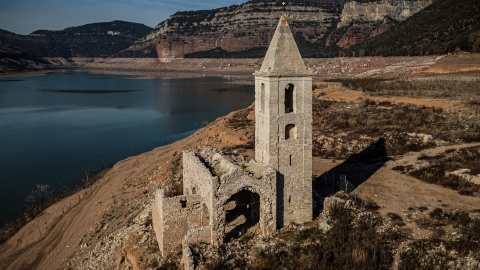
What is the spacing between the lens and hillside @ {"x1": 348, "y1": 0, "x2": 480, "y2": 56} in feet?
177

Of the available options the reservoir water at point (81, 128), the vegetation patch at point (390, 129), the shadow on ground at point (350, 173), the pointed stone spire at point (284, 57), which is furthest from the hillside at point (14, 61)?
the pointed stone spire at point (284, 57)

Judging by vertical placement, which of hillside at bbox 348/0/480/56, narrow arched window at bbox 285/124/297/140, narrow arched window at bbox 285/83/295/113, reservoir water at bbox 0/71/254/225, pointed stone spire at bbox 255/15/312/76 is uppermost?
hillside at bbox 348/0/480/56

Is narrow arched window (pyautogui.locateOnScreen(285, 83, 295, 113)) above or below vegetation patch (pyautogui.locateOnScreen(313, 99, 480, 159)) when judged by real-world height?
above

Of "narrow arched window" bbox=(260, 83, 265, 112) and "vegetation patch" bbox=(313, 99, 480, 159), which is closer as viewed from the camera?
"narrow arched window" bbox=(260, 83, 265, 112)

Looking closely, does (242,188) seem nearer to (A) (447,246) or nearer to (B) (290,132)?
(B) (290,132)

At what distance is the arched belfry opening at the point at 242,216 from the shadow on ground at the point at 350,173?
7.98ft

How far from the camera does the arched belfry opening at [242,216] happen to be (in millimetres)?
13164

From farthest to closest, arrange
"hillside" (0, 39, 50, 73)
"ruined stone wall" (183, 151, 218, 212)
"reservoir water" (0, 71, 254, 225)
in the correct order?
"hillside" (0, 39, 50, 73) → "reservoir water" (0, 71, 254, 225) → "ruined stone wall" (183, 151, 218, 212)

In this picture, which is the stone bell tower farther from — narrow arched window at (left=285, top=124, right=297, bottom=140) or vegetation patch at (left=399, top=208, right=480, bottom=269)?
vegetation patch at (left=399, top=208, right=480, bottom=269)

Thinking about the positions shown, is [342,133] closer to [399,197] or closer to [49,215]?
[399,197]

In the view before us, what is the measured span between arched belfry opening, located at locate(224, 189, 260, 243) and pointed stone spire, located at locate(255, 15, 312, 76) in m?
4.89

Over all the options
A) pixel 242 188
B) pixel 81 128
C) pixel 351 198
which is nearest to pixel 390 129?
pixel 351 198

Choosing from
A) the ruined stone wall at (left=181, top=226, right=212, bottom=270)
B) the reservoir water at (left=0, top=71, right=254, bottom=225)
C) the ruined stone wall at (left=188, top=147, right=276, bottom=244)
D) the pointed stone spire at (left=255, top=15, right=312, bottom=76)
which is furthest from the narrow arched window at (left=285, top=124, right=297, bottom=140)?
the reservoir water at (left=0, top=71, right=254, bottom=225)

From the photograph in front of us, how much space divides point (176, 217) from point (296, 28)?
164 m
